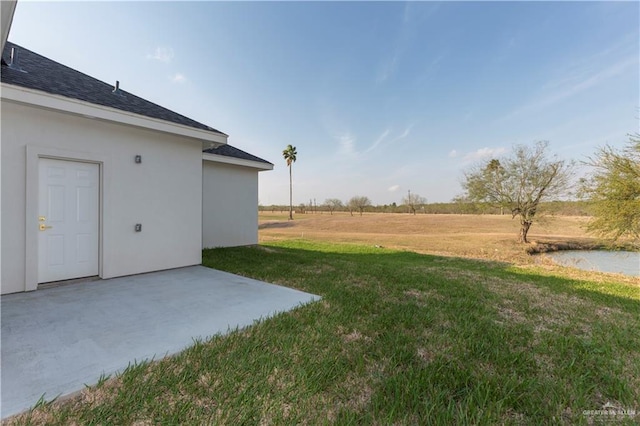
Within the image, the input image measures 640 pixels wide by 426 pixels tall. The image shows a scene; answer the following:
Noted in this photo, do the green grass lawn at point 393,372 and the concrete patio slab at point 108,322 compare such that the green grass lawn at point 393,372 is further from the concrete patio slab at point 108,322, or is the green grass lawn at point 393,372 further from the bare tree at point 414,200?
the bare tree at point 414,200

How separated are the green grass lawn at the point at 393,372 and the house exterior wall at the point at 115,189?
3666mm

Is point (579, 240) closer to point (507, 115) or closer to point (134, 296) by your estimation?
point (507, 115)

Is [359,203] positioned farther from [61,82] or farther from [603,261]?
[61,82]

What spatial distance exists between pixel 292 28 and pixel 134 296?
11618mm

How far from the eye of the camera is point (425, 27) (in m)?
11.5

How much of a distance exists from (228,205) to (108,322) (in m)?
6.47

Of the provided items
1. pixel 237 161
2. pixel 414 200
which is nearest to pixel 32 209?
pixel 237 161

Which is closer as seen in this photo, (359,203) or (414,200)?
(359,203)

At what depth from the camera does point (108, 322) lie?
121 inches

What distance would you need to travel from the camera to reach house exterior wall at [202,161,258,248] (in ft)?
28.7

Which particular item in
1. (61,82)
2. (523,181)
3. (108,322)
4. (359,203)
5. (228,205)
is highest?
(61,82)

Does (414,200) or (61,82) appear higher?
(414,200)

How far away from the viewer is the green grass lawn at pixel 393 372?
175 centimetres

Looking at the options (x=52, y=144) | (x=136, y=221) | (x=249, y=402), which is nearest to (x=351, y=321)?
(x=249, y=402)
